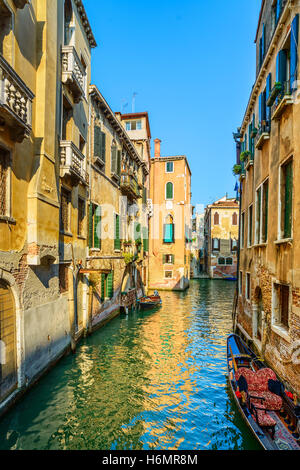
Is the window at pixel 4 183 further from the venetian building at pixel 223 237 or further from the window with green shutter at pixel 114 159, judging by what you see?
the venetian building at pixel 223 237

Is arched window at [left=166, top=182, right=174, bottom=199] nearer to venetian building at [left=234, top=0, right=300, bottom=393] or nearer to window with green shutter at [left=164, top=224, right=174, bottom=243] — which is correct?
window with green shutter at [left=164, top=224, right=174, bottom=243]

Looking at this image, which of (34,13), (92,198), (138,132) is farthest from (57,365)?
(138,132)

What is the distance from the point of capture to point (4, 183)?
19.4ft

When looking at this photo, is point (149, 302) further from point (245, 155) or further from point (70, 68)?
point (70, 68)

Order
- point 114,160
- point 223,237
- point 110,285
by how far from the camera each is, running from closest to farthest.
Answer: point 110,285 → point 114,160 → point 223,237

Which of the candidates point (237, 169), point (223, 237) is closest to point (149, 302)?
point (237, 169)

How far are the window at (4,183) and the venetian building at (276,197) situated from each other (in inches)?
223

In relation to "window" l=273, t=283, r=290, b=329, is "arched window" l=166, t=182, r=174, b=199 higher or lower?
higher

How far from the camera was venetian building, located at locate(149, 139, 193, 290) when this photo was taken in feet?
87.7

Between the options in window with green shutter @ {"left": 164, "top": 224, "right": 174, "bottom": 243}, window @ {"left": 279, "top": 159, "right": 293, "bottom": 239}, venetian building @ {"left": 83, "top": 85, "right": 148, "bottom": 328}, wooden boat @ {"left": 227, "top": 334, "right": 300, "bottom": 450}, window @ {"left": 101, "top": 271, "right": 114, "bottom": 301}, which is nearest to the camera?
wooden boat @ {"left": 227, "top": 334, "right": 300, "bottom": 450}

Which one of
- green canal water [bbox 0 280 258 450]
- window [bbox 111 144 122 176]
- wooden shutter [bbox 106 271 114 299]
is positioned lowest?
green canal water [bbox 0 280 258 450]

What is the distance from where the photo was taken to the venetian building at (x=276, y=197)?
6.02 meters

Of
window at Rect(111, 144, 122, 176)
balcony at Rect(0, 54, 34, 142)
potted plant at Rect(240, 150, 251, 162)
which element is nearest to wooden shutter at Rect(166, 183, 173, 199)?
window at Rect(111, 144, 122, 176)

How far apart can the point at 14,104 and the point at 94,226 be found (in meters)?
7.08
